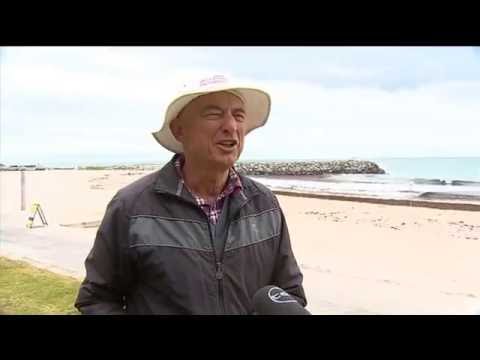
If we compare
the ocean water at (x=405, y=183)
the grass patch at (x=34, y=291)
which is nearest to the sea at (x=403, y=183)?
the ocean water at (x=405, y=183)

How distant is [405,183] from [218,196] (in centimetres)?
1277

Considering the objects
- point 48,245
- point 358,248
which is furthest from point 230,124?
point 358,248

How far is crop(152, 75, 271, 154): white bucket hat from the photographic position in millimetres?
1058

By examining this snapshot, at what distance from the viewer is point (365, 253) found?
21.9 ft

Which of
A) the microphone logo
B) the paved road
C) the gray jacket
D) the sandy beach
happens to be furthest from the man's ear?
the paved road

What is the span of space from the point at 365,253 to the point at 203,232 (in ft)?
19.6

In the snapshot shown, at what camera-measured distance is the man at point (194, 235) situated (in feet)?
3.46

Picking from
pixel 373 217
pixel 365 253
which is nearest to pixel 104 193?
pixel 373 217

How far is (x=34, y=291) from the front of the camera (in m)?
3.37

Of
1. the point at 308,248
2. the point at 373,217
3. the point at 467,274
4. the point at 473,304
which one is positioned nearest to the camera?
the point at 473,304

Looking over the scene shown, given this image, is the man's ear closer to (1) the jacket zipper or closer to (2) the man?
(2) the man

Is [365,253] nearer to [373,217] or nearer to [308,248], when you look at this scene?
[308,248]
